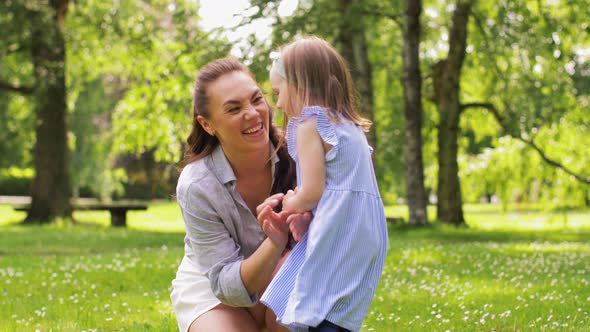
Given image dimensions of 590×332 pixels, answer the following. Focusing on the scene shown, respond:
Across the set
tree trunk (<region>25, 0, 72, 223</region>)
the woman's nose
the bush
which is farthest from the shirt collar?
the bush

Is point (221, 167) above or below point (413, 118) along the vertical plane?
above

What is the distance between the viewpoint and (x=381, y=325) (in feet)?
19.4

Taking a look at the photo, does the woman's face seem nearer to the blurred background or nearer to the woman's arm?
the woman's arm

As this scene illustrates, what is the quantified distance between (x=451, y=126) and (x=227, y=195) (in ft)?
52.5

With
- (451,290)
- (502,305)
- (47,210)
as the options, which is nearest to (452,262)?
(451,290)

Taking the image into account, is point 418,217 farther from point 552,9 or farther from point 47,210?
point 47,210

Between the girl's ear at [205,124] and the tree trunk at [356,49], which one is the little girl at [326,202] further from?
the tree trunk at [356,49]

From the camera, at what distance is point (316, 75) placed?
137 inches

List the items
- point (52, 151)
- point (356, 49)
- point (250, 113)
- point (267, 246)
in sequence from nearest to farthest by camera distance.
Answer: point (267, 246) → point (250, 113) → point (356, 49) → point (52, 151)

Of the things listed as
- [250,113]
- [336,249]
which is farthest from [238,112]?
[336,249]

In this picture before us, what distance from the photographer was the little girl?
3.39 meters

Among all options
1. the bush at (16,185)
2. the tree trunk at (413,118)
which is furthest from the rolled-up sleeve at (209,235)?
the bush at (16,185)

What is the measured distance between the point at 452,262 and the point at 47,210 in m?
13.9

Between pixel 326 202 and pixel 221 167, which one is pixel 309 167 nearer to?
pixel 326 202
